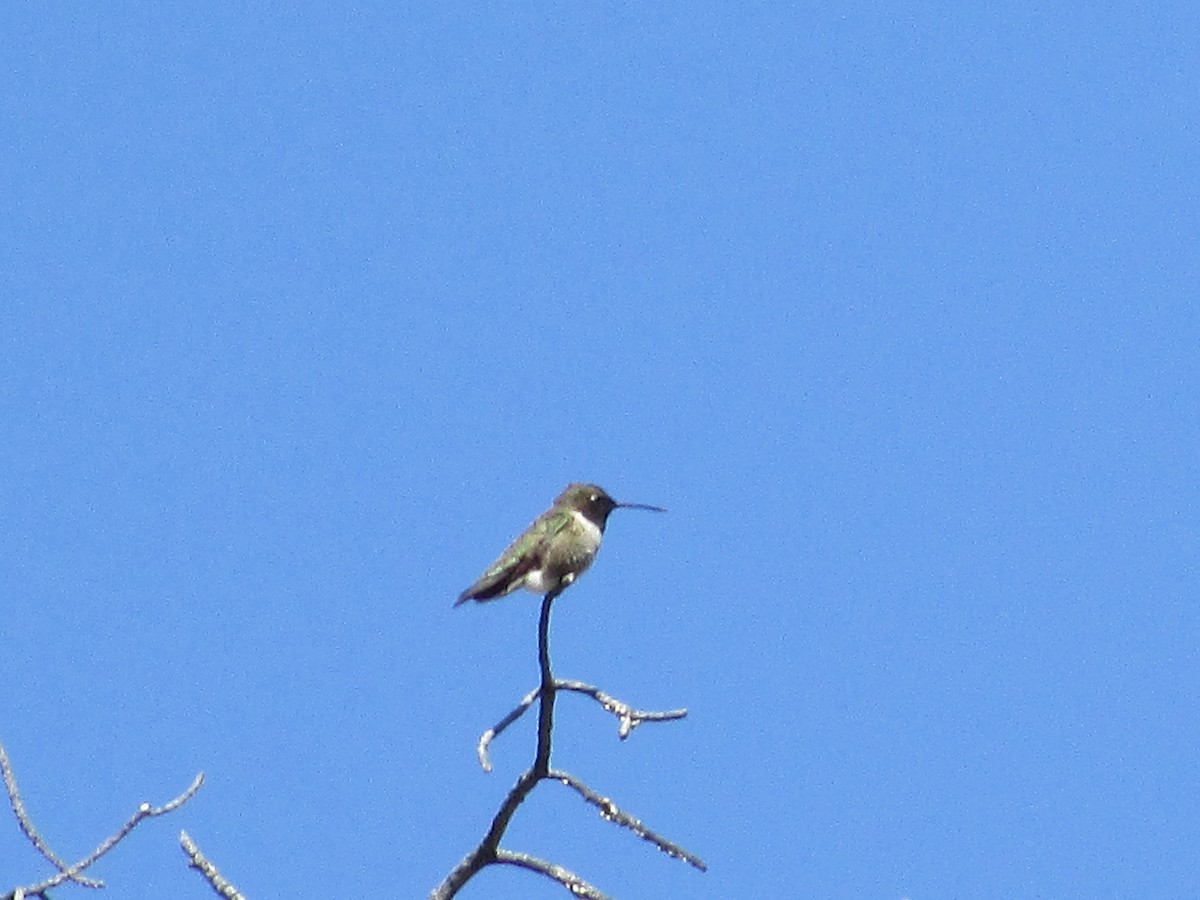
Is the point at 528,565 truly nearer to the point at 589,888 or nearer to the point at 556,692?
the point at 556,692

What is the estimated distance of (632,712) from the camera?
234 inches

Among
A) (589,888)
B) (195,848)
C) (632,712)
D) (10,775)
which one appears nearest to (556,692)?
(632,712)

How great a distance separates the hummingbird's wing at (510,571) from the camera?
26.3 feet

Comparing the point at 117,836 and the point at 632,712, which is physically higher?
the point at 632,712

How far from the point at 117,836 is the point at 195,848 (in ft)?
0.95

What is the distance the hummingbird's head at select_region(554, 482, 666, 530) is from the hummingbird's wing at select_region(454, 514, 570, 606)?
20.5 inches

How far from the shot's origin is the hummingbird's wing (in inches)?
316

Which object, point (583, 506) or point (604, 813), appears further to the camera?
point (583, 506)

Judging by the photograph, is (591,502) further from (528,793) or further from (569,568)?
(528,793)

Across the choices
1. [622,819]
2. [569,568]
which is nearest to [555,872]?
[622,819]


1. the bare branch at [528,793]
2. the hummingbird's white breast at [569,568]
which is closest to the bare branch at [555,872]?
the bare branch at [528,793]

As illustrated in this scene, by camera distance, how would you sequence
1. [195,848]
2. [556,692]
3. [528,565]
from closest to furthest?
[195,848]
[556,692]
[528,565]

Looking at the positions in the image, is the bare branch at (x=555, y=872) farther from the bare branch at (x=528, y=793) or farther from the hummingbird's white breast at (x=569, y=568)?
the hummingbird's white breast at (x=569, y=568)

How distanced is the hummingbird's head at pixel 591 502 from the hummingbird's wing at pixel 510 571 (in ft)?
1.71
